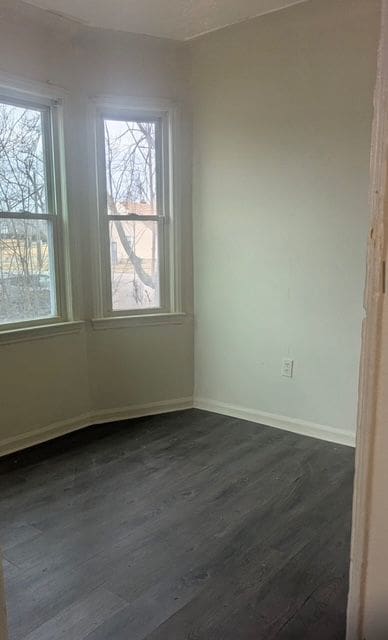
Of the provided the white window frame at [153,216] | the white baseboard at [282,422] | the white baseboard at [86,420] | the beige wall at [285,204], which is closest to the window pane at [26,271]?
the white window frame at [153,216]

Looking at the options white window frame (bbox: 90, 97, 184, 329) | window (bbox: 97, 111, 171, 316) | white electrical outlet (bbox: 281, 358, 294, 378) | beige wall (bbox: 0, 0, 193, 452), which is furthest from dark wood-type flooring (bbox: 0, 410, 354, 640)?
window (bbox: 97, 111, 171, 316)

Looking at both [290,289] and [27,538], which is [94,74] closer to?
[290,289]

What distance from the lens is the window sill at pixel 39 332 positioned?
9.34 feet

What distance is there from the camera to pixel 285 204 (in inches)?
119

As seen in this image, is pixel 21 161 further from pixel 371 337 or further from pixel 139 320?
pixel 371 337

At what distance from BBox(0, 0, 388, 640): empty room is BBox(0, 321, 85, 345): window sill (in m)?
0.01

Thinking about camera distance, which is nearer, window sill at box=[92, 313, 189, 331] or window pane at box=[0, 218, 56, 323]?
window pane at box=[0, 218, 56, 323]

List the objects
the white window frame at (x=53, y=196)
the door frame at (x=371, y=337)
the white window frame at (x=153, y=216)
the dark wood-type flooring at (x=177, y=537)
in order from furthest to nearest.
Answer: the white window frame at (x=153, y=216)
the white window frame at (x=53, y=196)
the dark wood-type flooring at (x=177, y=537)
the door frame at (x=371, y=337)

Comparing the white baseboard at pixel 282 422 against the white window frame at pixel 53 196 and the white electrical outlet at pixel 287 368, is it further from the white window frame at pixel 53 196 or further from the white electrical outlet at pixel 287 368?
the white window frame at pixel 53 196

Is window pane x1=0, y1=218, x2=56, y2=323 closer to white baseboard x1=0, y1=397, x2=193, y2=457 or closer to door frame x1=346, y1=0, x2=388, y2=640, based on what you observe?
white baseboard x1=0, y1=397, x2=193, y2=457

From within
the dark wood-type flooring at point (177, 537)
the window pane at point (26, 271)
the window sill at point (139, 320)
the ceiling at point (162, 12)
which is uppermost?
the ceiling at point (162, 12)

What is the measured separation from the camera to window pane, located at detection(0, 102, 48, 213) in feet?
9.17

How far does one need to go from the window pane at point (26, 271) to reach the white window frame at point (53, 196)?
36 millimetres

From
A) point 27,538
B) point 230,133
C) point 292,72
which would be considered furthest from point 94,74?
point 27,538
